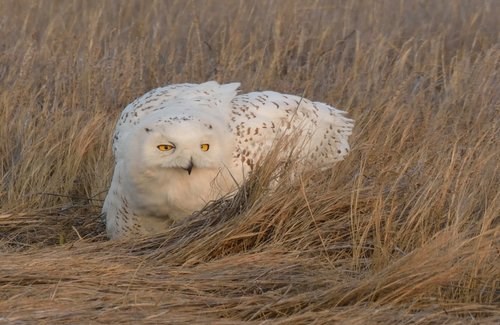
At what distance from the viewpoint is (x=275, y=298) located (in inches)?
129

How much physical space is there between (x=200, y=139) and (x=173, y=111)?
0.92 feet

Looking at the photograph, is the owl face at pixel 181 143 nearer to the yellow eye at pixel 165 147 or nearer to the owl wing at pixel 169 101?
the yellow eye at pixel 165 147

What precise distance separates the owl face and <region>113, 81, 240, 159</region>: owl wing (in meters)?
0.28

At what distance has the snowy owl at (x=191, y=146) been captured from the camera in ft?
13.5

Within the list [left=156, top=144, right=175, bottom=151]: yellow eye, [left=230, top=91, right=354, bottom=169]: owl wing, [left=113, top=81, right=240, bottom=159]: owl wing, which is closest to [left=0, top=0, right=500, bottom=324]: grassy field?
[left=230, top=91, right=354, bottom=169]: owl wing

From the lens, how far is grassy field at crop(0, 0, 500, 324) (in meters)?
3.24

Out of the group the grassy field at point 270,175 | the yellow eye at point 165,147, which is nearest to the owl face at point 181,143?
the yellow eye at point 165,147

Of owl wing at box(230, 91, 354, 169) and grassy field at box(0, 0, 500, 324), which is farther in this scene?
owl wing at box(230, 91, 354, 169)

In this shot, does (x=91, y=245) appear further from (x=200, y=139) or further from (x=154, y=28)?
(x=154, y=28)

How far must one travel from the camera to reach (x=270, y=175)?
4.10 m

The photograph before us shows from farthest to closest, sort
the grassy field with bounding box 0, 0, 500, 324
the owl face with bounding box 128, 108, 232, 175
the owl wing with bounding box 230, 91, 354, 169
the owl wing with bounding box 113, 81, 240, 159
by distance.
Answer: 1. the owl wing with bounding box 113, 81, 240, 159
2. the owl wing with bounding box 230, 91, 354, 169
3. the owl face with bounding box 128, 108, 232, 175
4. the grassy field with bounding box 0, 0, 500, 324

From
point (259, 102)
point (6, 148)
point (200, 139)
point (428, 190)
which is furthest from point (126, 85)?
point (428, 190)

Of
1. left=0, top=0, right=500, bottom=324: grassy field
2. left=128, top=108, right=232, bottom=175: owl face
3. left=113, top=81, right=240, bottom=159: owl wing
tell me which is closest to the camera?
left=0, top=0, right=500, bottom=324: grassy field

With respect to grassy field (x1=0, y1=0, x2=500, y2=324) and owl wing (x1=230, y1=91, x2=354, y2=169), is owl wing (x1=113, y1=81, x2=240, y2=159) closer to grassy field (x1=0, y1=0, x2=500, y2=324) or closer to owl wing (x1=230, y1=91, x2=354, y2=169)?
owl wing (x1=230, y1=91, x2=354, y2=169)
